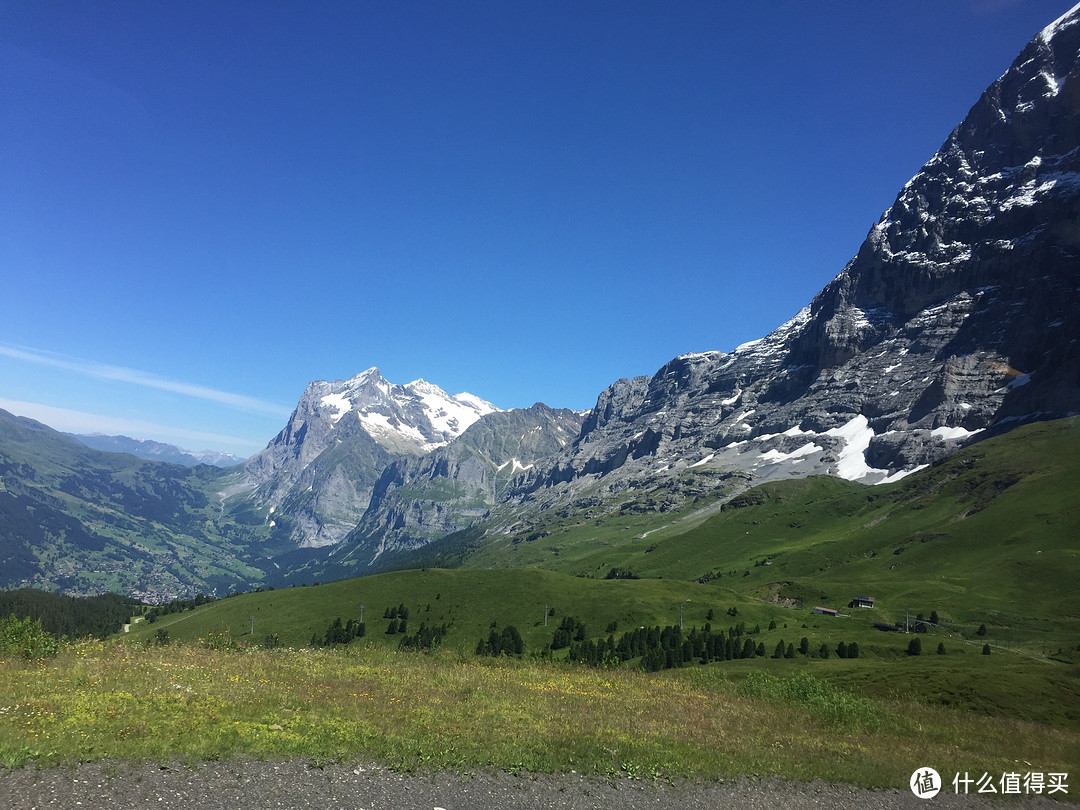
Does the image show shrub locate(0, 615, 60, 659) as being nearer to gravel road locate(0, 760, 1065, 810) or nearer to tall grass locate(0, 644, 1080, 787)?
tall grass locate(0, 644, 1080, 787)

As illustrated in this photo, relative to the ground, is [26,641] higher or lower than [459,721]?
lower

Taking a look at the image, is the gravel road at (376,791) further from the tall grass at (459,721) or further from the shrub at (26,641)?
the shrub at (26,641)

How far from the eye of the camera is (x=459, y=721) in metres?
24.5

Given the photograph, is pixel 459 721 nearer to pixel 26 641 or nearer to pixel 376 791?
pixel 376 791

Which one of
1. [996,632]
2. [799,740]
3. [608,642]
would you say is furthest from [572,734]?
[996,632]

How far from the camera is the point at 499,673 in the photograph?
36.9m

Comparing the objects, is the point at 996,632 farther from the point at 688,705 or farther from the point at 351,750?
the point at 351,750

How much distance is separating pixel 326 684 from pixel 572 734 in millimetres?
12060

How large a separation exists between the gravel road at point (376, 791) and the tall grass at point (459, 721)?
0.75m

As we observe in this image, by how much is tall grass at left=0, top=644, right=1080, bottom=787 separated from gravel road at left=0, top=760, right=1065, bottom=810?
752mm

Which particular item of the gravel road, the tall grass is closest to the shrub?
the tall grass

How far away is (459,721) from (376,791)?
6910 millimetres

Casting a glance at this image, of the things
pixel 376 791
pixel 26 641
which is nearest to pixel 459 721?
pixel 376 791

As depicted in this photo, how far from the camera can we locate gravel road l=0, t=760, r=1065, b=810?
1583 centimetres
